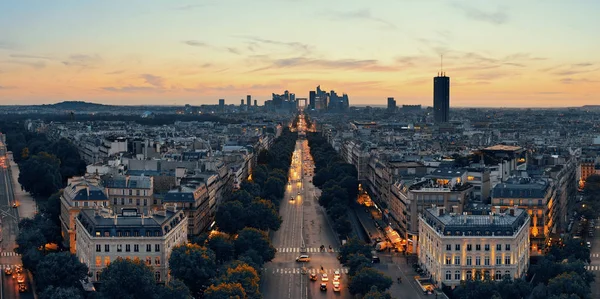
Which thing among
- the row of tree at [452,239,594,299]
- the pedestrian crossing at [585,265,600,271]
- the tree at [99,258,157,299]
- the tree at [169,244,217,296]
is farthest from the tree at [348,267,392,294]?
the pedestrian crossing at [585,265,600,271]

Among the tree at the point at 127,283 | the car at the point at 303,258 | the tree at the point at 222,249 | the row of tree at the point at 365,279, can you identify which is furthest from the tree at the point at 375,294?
the car at the point at 303,258

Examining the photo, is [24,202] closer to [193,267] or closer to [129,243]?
[129,243]

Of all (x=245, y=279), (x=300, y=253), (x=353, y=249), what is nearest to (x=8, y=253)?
(x=300, y=253)

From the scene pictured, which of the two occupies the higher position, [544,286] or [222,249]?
[222,249]

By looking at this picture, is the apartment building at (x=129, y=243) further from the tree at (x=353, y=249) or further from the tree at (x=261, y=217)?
the tree at (x=261, y=217)

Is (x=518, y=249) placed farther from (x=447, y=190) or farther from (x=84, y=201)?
(x=84, y=201)

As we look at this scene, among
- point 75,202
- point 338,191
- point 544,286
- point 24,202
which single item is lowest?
point 544,286

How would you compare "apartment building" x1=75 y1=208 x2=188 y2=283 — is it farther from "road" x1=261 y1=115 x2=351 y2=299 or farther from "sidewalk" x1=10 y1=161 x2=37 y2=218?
"sidewalk" x1=10 y1=161 x2=37 y2=218

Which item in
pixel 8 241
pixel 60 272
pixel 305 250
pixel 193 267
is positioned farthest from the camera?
pixel 8 241
